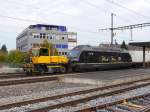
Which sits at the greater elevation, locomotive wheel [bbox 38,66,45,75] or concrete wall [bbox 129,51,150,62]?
concrete wall [bbox 129,51,150,62]

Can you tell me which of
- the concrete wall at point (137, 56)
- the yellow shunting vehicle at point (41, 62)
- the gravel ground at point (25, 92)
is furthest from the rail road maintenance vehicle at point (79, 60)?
the gravel ground at point (25, 92)

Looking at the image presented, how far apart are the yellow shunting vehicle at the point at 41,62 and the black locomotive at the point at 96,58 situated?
3356 mm

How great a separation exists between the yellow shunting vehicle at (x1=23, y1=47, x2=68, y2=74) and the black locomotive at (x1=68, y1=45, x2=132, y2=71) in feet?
11.0

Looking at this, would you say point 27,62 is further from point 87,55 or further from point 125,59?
point 125,59

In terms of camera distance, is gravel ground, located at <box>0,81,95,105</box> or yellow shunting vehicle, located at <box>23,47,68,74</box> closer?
gravel ground, located at <box>0,81,95,105</box>

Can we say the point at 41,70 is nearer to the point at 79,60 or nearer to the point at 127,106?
the point at 79,60

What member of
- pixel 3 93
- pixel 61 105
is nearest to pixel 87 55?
pixel 3 93

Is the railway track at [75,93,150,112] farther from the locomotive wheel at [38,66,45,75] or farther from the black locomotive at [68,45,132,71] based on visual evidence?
the black locomotive at [68,45,132,71]

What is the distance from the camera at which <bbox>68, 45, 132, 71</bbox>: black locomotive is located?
3444cm

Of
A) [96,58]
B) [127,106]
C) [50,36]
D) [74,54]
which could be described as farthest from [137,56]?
[50,36]

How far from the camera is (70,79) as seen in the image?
22953 millimetres

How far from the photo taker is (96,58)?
36719 mm

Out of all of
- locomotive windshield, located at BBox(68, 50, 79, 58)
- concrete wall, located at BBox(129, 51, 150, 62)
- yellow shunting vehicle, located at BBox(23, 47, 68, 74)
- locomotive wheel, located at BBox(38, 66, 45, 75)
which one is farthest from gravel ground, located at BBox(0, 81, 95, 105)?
concrete wall, located at BBox(129, 51, 150, 62)

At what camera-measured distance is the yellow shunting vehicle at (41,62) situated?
97.9 feet
